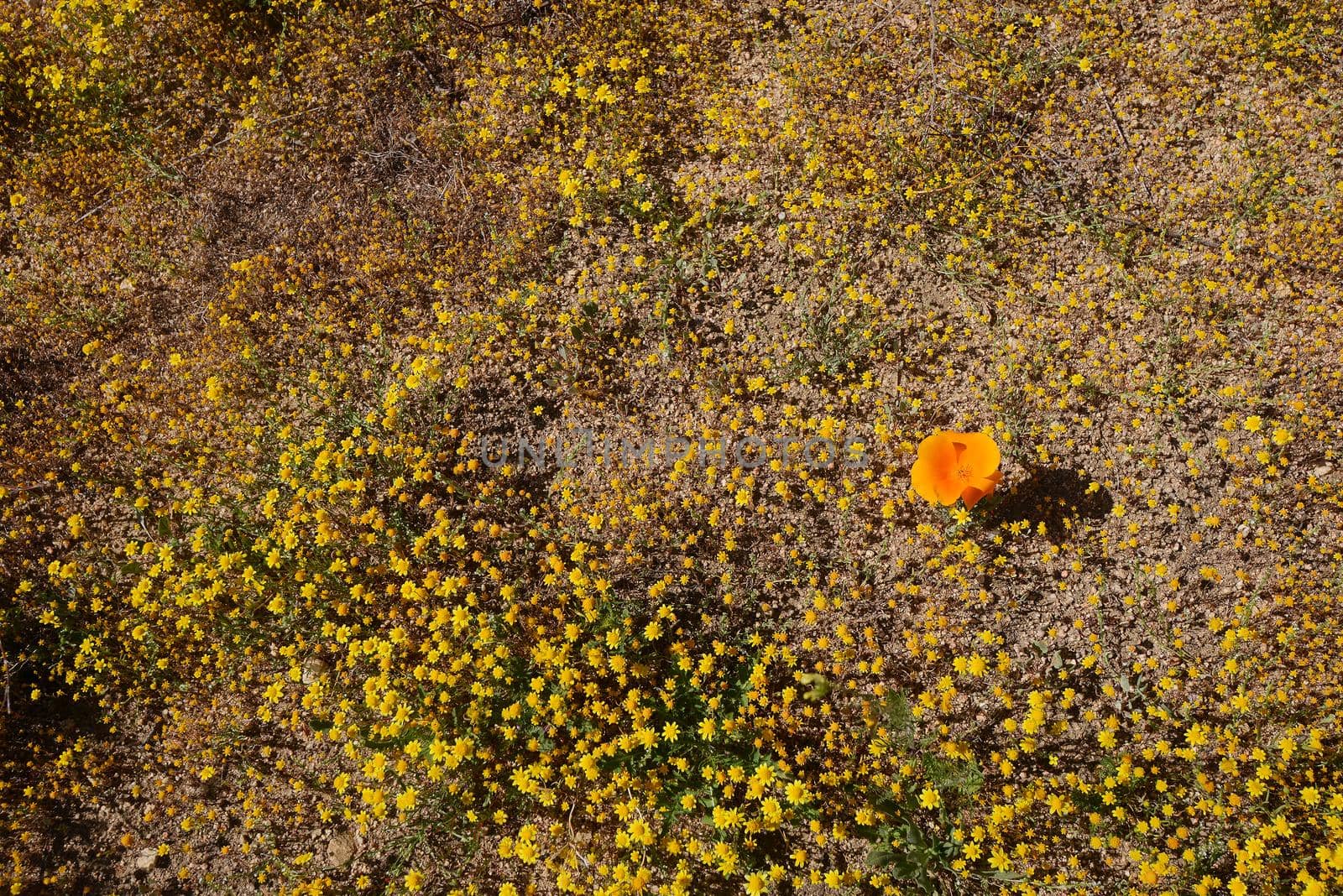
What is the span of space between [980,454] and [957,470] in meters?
0.15

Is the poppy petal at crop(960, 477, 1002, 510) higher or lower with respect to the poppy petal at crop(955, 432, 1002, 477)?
lower

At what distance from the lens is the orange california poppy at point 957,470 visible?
382 cm

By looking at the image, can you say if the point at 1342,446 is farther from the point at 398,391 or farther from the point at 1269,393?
the point at 398,391

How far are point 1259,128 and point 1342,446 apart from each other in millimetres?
2153

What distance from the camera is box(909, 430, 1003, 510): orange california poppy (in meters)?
3.82

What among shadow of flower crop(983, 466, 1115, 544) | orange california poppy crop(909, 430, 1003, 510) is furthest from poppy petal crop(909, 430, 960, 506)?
shadow of flower crop(983, 466, 1115, 544)

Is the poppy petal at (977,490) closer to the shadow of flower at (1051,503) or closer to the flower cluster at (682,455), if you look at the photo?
the flower cluster at (682,455)

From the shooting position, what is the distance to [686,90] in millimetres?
5172

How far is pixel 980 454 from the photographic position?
12.8 ft

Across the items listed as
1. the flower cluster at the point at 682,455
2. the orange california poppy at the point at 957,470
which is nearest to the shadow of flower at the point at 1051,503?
the flower cluster at the point at 682,455

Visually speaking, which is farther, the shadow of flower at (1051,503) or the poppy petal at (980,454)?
the shadow of flower at (1051,503)

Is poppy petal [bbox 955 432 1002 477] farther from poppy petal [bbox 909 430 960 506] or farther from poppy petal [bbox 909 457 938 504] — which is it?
poppy petal [bbox 909 457 938 504]

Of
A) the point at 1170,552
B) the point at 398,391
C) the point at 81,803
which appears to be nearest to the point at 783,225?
the point at 398,391

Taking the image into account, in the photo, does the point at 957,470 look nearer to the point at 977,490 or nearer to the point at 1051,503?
the point at 977,490
